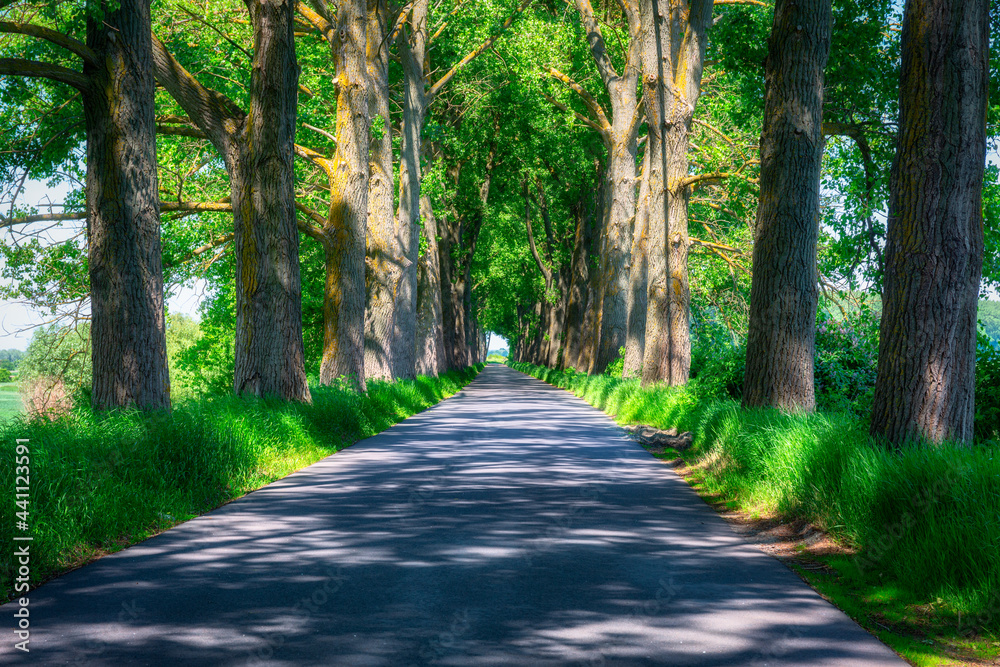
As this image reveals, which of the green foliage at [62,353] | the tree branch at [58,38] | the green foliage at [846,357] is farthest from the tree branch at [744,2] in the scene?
the green foliage at [62,353]

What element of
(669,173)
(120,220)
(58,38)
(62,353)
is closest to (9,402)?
(120,220)

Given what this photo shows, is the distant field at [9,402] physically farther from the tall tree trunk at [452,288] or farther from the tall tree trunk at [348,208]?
the tall tree trunk at [452,288]

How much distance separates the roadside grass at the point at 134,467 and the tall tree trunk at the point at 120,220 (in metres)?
0.57

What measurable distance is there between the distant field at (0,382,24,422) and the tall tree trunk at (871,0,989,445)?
771 centimetres

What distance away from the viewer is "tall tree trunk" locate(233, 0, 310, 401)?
44.4 ft

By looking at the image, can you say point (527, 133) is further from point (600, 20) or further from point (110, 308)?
point (110, 308)

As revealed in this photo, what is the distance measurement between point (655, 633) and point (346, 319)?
49.0 ft

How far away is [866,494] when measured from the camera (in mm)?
6242

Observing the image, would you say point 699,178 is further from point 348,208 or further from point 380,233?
point 380,233

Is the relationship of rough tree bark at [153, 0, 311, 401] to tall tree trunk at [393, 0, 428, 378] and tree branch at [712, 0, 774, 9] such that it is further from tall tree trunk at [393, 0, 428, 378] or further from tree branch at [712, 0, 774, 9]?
tree branch at [712, 0, 774, 9]

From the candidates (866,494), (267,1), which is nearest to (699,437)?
(866,494)

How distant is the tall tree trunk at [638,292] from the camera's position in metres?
22.3

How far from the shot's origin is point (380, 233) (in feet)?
74.5

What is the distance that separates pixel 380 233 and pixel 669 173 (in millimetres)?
7977
